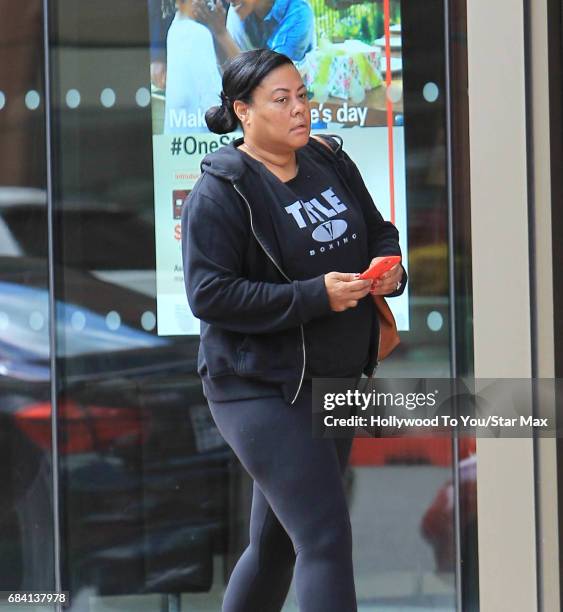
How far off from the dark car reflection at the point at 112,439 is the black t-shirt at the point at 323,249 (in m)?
1.49

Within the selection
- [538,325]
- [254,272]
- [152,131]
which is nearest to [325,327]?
[254,272]

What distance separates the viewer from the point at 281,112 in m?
3.19

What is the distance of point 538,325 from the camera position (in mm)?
3064

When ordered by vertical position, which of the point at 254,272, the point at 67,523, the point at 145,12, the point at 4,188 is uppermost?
the point at 145,12

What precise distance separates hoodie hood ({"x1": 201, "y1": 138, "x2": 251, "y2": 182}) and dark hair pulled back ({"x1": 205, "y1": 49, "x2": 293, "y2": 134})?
0.09 m

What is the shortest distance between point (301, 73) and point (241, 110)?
1.24 m

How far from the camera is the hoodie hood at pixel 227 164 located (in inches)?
123

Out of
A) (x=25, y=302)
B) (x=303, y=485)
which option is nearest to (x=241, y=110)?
(x=303, y=485)

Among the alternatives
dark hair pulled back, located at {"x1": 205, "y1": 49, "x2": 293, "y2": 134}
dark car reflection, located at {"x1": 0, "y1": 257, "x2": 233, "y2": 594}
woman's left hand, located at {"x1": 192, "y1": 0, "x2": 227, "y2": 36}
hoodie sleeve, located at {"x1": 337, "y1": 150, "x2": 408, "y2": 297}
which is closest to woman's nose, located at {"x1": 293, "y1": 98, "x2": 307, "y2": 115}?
dark hair pulled back, located at {"x1": 205, "y1": 49, "x2": 293, "y2": 134}

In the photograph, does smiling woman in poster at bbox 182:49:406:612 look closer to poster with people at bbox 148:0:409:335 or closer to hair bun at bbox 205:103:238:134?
hair bun at bbox 205:103:238:134

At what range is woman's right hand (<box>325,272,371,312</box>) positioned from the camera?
119 inches

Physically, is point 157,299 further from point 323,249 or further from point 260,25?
point 323,249

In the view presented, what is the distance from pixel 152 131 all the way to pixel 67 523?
143cm

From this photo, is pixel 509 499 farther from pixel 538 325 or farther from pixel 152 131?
pixel 152 131
